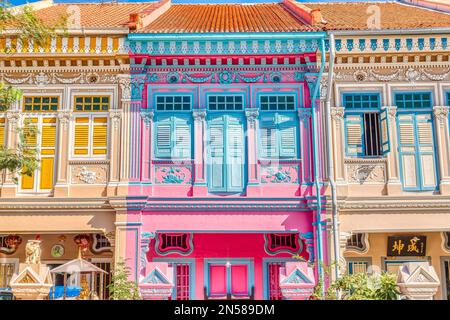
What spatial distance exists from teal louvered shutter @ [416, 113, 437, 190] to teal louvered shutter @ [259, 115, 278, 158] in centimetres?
345

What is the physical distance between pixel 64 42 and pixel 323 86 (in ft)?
20.8

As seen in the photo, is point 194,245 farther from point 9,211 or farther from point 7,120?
point 7,120

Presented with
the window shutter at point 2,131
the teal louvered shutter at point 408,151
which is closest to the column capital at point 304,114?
the teal louvered shutter at point 408,151

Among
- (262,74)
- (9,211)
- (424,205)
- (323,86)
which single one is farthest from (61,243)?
(424,205)

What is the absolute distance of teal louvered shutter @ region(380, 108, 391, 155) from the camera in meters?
12.8

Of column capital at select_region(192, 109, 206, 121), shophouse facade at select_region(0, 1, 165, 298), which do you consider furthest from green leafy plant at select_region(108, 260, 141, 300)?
column capital at select_region(192, 109, 206, 121)

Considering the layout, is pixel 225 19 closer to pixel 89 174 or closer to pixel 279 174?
pixel 279 174

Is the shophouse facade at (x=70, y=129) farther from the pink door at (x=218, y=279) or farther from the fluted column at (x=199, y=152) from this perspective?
the pink door at (x=218, y=279)

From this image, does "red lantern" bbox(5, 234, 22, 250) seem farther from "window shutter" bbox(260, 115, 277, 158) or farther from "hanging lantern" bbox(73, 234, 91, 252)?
"window shutter" bbox(260, 115, 277, 158)

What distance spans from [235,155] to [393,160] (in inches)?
147

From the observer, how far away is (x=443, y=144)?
512 inches

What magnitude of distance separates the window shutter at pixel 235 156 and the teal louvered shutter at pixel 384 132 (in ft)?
10.9

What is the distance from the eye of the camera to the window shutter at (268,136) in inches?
514
